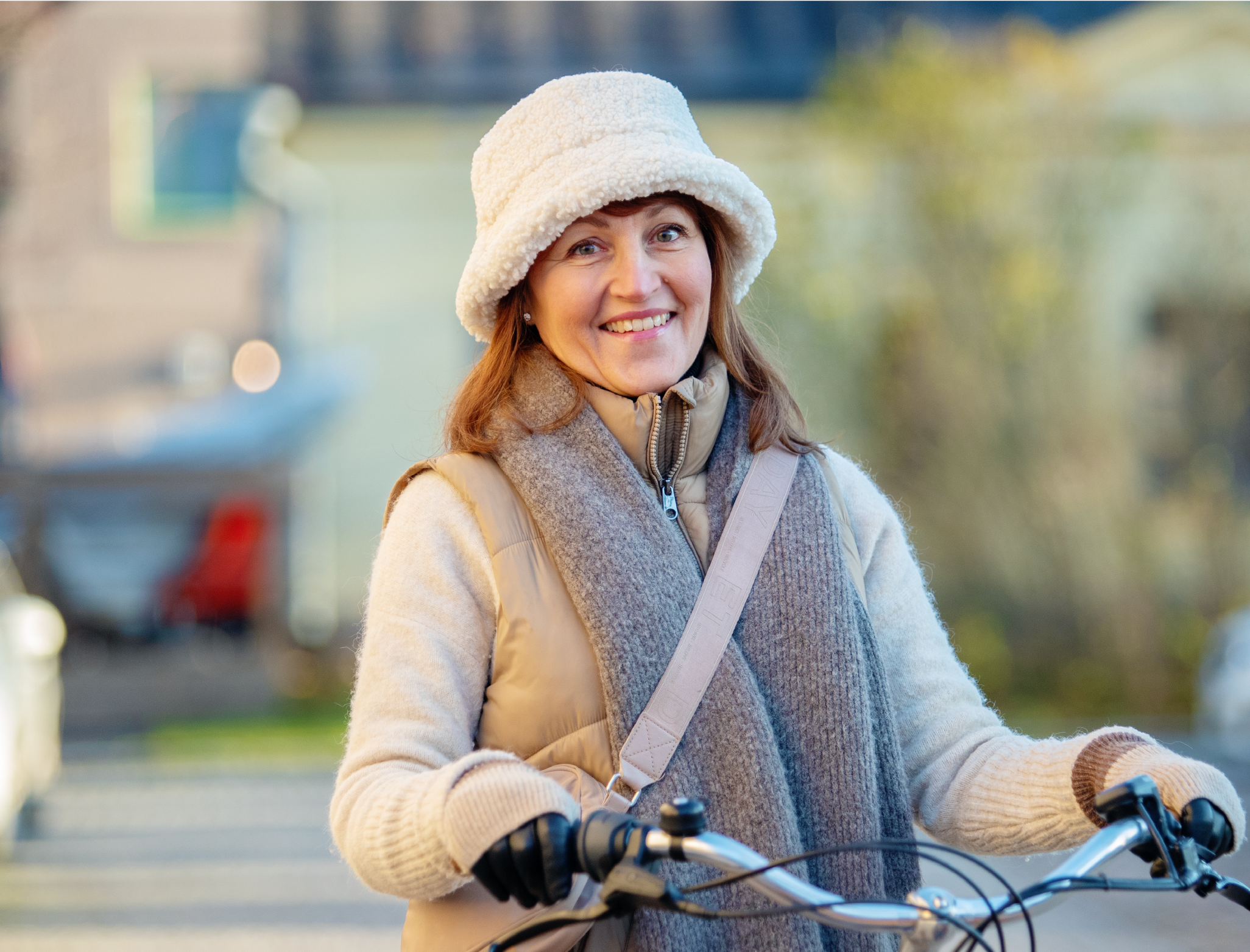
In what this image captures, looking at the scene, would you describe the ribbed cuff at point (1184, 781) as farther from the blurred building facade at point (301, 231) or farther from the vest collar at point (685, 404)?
the blurred building facade at point (301, 231)

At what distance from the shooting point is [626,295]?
2197mm

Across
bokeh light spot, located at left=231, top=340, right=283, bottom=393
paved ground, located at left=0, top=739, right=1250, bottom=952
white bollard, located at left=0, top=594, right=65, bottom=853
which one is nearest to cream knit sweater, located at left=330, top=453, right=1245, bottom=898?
paved ground, located at left=0, top=739, right=1250, bottom=952

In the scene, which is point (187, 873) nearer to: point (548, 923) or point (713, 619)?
point (713, 619)

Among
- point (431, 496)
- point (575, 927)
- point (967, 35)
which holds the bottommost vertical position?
point (575, 927)

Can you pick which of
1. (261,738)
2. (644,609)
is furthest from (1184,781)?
(261,738)

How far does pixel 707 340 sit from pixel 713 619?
1.84 ft

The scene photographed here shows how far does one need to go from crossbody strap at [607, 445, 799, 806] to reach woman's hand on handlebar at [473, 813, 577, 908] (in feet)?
1.11

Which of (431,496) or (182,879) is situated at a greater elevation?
(431,496)

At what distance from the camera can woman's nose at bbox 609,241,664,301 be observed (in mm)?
2186

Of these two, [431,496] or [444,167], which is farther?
[444,167]

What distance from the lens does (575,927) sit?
73.5 inches

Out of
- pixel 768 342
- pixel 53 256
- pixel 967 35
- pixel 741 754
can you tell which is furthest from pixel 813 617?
pixel 53 256

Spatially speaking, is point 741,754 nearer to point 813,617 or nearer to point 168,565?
point 813,617

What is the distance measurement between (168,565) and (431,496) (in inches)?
384
